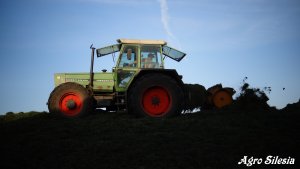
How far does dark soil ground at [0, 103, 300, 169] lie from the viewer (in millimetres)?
4570

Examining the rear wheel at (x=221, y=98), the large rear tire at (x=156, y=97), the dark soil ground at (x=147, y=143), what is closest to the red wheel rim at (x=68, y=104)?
the dark soil ground at (x=147, y=143)

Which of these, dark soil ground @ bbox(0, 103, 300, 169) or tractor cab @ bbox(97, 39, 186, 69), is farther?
tractor cab @ bbox(97, 39, 186, 69)

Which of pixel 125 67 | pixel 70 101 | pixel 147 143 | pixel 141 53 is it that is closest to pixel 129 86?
pixel 125 67

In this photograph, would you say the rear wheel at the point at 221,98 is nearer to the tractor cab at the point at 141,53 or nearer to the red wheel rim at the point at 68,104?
the tractor cab at the point at 141,53

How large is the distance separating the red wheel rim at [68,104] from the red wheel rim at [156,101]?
1.78 meters

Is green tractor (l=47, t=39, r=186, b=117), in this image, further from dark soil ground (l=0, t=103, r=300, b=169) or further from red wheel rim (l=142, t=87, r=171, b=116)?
dark soil ground (l=0, t=103, r=300, b=169)

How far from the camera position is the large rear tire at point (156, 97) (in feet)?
27.3

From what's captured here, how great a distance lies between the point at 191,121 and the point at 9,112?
6.39 m

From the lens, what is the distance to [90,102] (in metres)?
8.77

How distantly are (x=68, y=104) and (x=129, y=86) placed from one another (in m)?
1.71

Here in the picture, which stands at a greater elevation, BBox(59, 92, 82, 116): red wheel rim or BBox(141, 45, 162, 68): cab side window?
BBox(141, 45, 162, 68): cab side window

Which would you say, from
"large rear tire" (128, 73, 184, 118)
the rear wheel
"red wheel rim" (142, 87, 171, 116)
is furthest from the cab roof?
the rear wheel

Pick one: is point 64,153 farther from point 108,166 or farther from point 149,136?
point 149,136

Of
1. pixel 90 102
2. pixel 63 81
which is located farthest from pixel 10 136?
pixel 63 81
